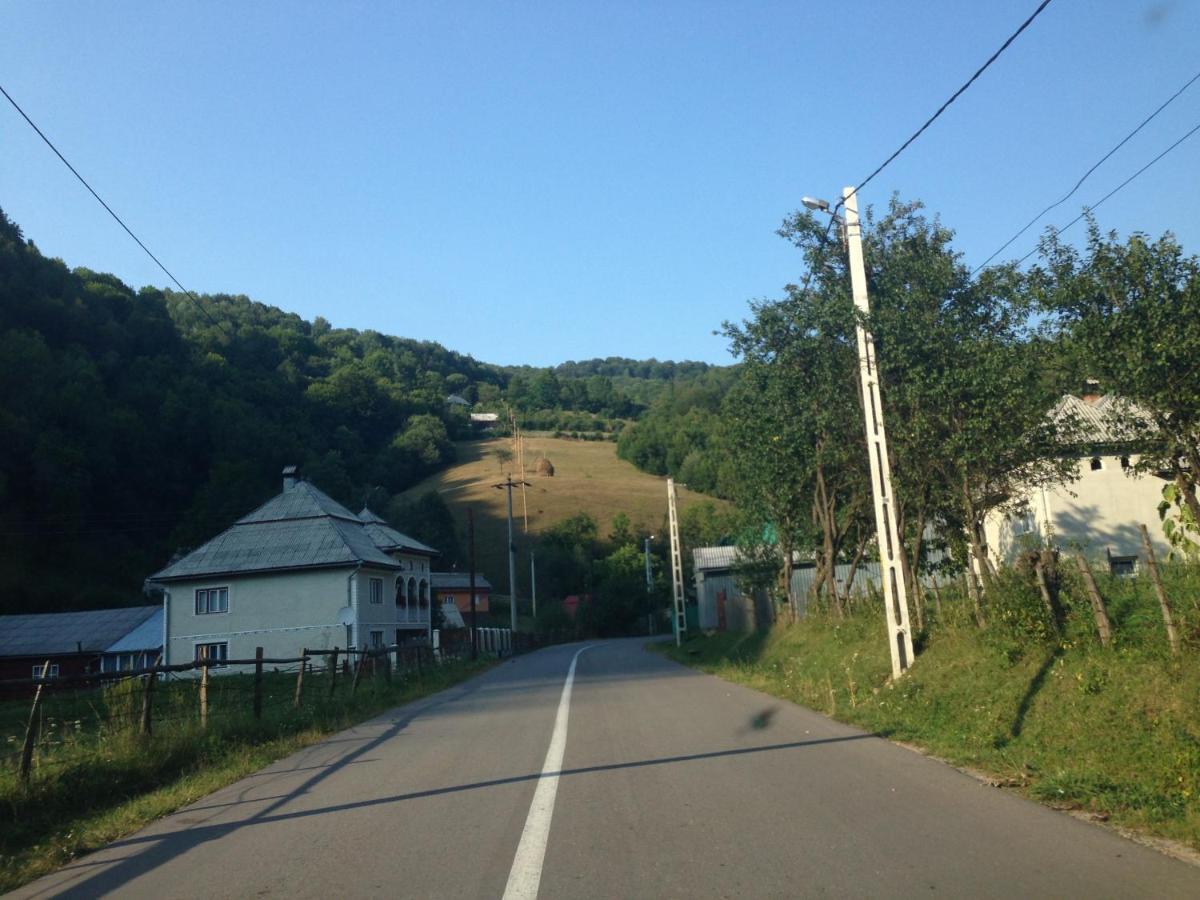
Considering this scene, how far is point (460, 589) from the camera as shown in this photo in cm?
8031

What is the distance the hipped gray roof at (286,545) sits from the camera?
39062mm

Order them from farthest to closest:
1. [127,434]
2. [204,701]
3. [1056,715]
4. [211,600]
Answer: [127,434], [211,600], [204,701], [1056,715]

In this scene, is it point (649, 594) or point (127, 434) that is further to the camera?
point (649, 594)

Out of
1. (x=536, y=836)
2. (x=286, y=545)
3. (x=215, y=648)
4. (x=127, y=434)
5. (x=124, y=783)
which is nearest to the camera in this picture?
(x=536, y=836)

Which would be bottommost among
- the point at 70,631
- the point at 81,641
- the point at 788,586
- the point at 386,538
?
the point at 81,641

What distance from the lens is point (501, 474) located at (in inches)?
3595

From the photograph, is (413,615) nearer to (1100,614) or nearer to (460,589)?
(460,589)

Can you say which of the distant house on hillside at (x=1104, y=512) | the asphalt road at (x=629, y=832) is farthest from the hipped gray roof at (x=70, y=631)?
the asphalt road at (x=629, y=832)

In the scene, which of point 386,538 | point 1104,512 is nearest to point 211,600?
point 386,538

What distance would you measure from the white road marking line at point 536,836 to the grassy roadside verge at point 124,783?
3.38m

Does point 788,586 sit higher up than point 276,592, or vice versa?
point 276,592

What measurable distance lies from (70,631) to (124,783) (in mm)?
44292

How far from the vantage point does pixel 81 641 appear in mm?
46656

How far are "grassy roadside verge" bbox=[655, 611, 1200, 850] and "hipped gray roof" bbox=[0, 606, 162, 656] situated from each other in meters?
42.1
